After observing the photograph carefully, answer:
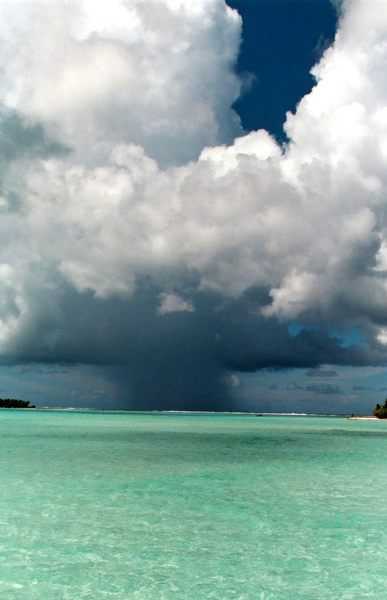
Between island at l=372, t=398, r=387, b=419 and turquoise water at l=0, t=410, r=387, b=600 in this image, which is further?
island at l=372, t=398, r=387, b=419

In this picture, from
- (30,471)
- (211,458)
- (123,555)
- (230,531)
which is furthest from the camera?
(211,458)

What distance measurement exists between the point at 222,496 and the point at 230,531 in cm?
548

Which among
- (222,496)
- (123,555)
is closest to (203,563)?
(123,555)

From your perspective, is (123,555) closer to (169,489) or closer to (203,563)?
(203,563)

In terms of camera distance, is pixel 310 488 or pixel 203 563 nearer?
pixel 203 563

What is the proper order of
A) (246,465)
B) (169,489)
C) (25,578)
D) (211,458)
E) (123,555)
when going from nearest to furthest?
(25,578), (123,555), (169,489), (246,465), (211,458)

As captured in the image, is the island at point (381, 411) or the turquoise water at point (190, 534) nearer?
the turquoise water at point (190, 534)

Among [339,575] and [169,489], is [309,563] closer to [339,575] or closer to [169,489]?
[339,575]

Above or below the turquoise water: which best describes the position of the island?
below

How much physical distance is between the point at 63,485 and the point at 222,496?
7092mm

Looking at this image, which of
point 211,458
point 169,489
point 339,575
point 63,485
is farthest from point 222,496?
point 211,458

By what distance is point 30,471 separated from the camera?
26.6 m

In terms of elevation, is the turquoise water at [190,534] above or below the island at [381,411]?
above

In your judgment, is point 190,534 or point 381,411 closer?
point 190,534
